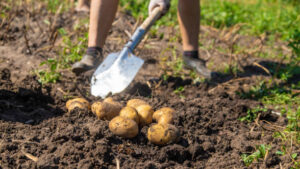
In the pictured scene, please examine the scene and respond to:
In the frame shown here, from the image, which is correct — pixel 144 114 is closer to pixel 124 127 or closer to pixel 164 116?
pixel 164 116

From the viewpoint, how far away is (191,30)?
12.4 feet

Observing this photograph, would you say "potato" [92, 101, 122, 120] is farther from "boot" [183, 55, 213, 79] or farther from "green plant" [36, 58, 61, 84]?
"boot" [183, 55, 213, 79]

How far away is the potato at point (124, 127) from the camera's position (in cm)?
232

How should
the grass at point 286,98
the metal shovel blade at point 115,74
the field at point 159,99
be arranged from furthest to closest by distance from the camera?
the metal shovel blade at point 115,74, the grass at point 286,98, the field at point 159,99

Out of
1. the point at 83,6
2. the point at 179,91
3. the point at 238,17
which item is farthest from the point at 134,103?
the point at 238,17

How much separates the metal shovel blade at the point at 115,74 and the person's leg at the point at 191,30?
81 cm

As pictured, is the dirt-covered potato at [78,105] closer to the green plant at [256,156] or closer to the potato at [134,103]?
the potato at [134,103]

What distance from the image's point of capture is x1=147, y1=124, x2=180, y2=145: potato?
232 centimetres

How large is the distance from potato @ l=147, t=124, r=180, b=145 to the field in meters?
0.05

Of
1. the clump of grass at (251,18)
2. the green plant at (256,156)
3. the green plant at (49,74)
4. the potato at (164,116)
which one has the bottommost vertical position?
the green plant at (256,156)

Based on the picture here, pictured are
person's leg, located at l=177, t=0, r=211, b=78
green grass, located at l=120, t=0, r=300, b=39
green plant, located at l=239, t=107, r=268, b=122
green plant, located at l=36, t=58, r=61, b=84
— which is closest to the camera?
green plant, located at l=239, t=107, r=268, b=122

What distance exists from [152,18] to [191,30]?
601mm

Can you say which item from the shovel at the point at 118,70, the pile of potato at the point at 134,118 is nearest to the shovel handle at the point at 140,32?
the shovel at the point at 118,70

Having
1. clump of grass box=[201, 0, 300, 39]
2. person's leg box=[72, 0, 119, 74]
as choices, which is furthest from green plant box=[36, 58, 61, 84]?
Result: clump of grass box=[201, 0, 300, 39]
